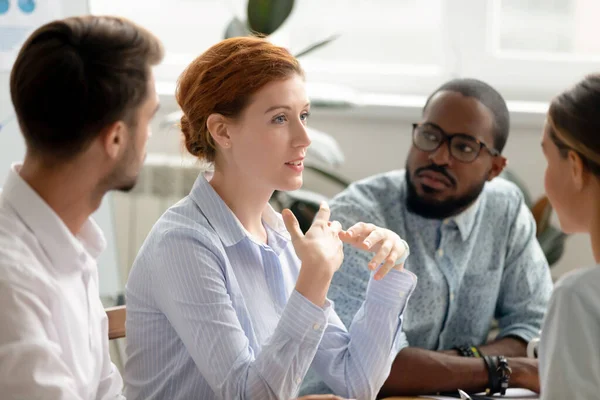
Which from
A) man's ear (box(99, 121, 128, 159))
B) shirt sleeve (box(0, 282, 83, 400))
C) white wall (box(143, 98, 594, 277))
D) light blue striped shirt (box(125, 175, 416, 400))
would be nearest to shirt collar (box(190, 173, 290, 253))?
light blue striped shirt (box(125, 175, 416, 400))

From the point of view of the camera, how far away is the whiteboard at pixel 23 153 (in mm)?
2635

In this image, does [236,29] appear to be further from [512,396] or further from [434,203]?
[512,396]

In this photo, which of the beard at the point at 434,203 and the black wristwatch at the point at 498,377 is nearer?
the black wristwatch at the point at 498,377

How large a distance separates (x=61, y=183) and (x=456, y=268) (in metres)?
1.27

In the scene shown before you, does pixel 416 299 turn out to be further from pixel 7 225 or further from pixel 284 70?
pixel 7 225

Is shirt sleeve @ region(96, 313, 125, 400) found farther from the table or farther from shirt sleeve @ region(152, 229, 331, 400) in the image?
the table

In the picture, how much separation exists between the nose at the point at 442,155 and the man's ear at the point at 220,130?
71 cm

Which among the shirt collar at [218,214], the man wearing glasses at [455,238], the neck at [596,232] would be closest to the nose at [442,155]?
the man wearing glasses at [455,238]

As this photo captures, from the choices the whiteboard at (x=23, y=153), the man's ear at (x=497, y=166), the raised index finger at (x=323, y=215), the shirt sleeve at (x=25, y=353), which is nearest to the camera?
the shirt sleeve at (x=25, y=353)

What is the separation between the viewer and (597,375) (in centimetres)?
128

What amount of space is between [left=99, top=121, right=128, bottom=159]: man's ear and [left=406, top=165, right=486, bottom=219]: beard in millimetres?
1088

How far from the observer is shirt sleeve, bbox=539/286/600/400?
4.20 ft

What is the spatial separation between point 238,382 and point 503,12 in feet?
8.32

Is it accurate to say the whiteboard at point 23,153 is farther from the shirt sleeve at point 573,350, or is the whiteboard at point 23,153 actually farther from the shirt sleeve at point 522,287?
the shirt sleeve at point 573,350
